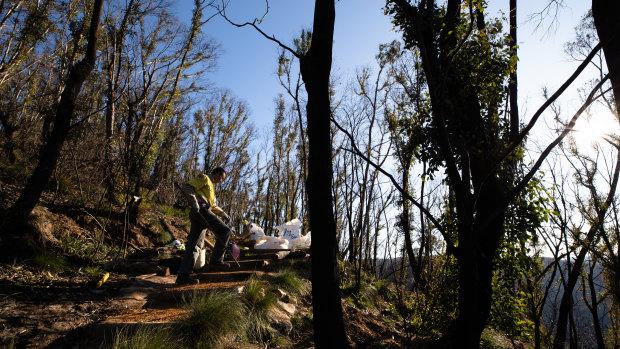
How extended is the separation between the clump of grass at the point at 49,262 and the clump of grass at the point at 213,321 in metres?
3.16

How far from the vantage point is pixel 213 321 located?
11.3 feet

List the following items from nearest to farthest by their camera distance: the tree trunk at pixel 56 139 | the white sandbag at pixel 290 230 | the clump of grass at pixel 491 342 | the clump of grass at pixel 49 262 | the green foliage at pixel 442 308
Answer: the green foliage at pixel 442 308, the clump of grass at pixel 49 262, the clump of grass at pixel 491 342, the tree trunk at pixel 56 139, the white sandbag at pixel 290 230

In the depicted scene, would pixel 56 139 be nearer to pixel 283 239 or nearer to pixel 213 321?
pixel 283 239

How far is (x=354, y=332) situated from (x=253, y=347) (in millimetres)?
2254

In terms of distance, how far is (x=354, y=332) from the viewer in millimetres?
5332

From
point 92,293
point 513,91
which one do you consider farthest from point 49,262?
point 513,91

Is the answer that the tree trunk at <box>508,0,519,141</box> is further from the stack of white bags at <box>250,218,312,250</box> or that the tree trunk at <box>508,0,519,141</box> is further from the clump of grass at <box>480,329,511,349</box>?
the stack of white bags at <box>250,218,312,250</box>

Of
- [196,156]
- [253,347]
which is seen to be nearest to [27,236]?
[253,347]

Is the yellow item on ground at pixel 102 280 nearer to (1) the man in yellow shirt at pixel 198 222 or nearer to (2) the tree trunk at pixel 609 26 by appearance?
(1) the man in yellow shirt at pixel 198 222

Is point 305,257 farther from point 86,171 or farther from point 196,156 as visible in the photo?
point 196,156

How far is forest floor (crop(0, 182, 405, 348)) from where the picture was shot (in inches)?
131

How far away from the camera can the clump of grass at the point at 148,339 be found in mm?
2742

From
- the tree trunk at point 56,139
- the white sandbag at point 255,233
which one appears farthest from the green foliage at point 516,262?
the tree trunk at point 56,139

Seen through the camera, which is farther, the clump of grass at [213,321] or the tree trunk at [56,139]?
the tree trunk at [56,139]
